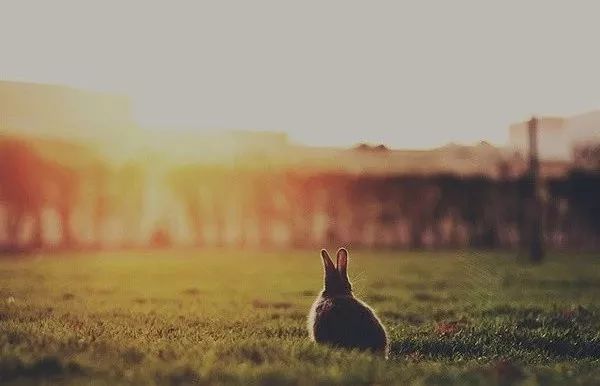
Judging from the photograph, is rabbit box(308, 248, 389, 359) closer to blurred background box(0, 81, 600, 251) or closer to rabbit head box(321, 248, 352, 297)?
rabbit head box(321, 248, 352, 297)

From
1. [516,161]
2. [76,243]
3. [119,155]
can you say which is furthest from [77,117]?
[516,161]

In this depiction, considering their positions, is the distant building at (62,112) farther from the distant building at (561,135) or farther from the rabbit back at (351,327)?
the rabbit back at (351,327)

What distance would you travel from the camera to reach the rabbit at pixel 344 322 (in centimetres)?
871

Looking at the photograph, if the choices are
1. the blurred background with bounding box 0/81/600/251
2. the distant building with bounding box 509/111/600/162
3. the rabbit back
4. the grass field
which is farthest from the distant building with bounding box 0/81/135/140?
the rabbit back

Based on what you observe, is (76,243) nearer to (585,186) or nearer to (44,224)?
(44,224)

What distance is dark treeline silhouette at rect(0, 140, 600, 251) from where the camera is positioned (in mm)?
53781

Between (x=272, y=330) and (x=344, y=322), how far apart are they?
10.1 feet

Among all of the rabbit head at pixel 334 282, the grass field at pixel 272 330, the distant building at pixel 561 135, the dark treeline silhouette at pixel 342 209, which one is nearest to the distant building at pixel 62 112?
Result: the dark treeline silhouette at pixel 342 209

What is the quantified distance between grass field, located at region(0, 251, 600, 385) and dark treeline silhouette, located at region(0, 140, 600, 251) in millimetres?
25889

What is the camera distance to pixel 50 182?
2008 inches

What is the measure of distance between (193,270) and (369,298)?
13.3m

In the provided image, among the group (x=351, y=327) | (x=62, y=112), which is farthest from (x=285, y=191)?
(x=351, y=327)

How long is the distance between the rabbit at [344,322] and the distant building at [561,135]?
33.2 meters

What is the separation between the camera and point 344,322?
8.79 meters
